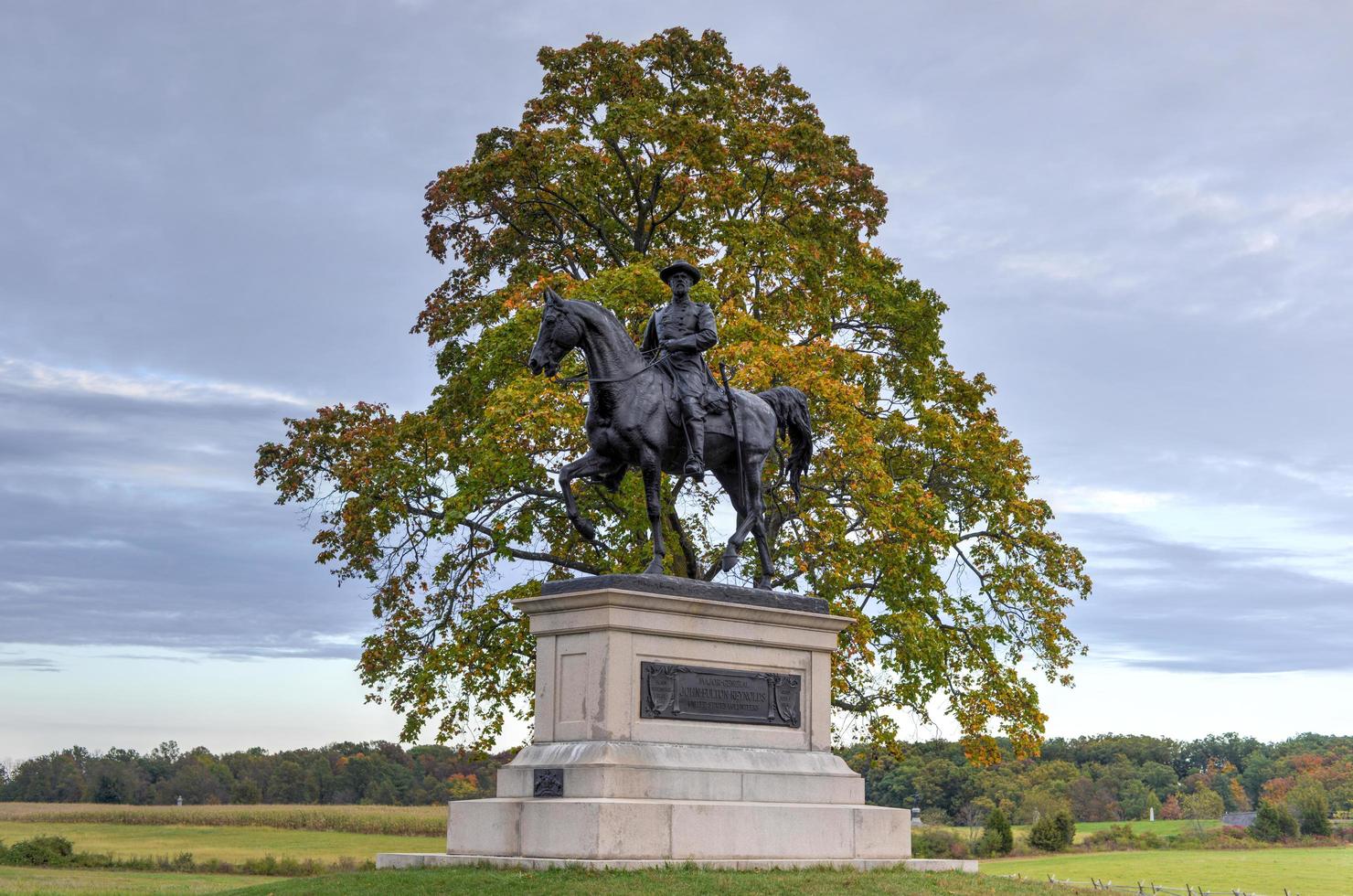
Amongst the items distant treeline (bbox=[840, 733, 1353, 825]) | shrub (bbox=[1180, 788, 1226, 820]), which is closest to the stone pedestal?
distant treeline (bbox=[840, 733, 1353, 825])

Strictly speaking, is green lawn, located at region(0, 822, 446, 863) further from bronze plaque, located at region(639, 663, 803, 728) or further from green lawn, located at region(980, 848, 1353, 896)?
bronze plaque, located at region(639, 663, 803, 728)

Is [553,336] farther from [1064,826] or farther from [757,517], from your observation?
[1064,826]

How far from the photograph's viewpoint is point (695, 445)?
14.5 m

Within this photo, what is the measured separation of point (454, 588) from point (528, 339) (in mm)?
4645

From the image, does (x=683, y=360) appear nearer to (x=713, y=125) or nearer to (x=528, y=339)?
(x=528, y=339)

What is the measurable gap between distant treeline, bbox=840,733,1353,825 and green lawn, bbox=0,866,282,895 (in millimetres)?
24622

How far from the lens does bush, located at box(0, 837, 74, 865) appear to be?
29797mm

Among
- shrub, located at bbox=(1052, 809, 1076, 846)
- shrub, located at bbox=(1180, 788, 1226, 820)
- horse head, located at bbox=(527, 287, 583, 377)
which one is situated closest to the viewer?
horse head, located at bbox=(527, 287, 583, 377)

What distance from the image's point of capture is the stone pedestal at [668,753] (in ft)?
42.3

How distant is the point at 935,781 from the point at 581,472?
137ft

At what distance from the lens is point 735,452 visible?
15.5 metres

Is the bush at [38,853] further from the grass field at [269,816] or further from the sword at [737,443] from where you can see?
the sword at [737,443]

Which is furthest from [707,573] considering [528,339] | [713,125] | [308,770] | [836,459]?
[308,770]

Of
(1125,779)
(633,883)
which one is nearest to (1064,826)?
(1125,779)
